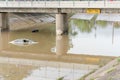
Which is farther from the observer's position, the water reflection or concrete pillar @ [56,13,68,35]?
concrete pillar @ [56,13,68,35]

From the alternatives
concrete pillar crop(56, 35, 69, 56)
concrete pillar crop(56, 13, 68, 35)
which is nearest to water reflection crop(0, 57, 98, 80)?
concrete pillar crop(56, 35, 69, 56)

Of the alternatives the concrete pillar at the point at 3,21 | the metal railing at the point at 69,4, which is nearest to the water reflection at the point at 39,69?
the metal railing at the point at 69,4

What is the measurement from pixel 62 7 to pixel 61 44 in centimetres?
673

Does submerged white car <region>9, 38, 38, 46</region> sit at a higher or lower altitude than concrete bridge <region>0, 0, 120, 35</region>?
lower

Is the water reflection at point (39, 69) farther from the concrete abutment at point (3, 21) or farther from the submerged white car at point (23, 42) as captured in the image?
the concrete abutment at point (3, 21)

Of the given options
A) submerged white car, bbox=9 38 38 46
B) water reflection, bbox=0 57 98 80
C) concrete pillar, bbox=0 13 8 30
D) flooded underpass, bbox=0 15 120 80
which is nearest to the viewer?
water reflection, bbox=0 57 98 80

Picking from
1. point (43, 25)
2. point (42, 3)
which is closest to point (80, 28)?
point (43, 25)

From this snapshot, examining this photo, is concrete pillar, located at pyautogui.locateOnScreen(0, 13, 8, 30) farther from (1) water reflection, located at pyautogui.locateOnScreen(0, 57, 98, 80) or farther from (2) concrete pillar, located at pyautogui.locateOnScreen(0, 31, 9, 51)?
(1) water reflection, located at pyautogui.locateOnScreen(0, 57, 98, 80)

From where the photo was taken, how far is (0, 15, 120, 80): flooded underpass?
2675 cm

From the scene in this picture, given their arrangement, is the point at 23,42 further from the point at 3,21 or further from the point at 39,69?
the point at 39,69

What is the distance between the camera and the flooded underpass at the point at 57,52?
2675 centimetres

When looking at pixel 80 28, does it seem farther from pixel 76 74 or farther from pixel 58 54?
pixel 76 74

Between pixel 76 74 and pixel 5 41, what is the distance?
22100mm

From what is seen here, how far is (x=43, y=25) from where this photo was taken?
59656mm
